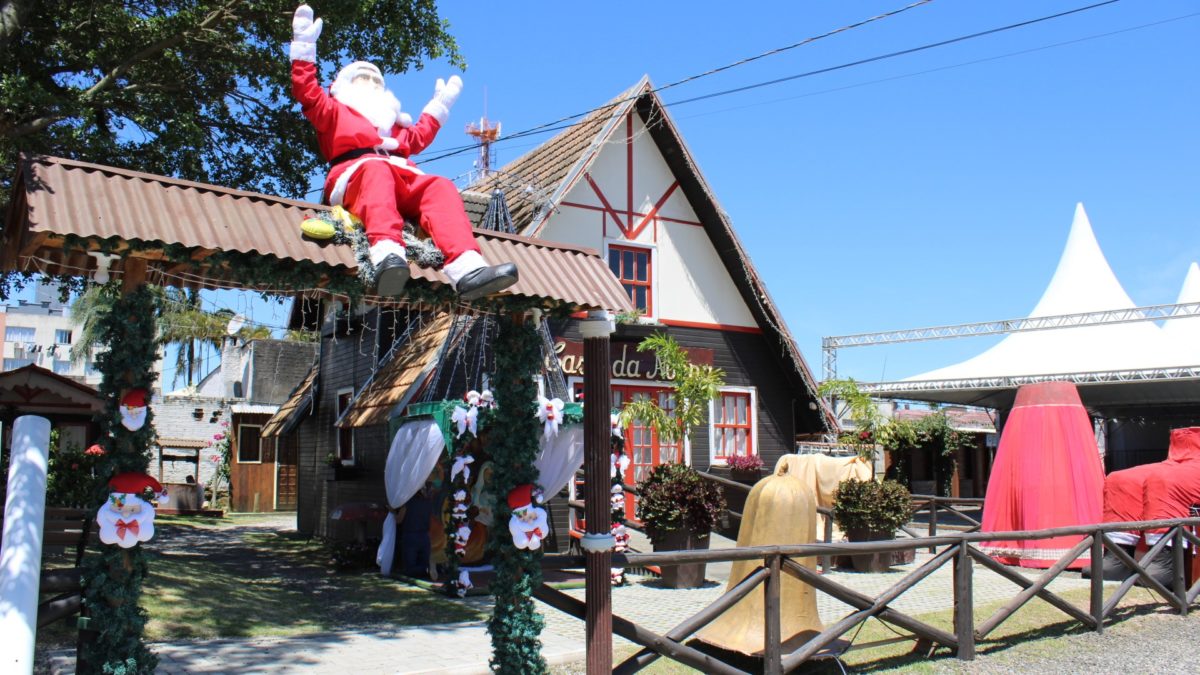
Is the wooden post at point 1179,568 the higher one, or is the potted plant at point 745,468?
the potted plant at point 745,468

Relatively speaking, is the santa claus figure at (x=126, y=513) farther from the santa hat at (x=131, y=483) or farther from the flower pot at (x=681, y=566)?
the flower pot at (x=681, y=566)

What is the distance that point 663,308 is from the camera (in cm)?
1702

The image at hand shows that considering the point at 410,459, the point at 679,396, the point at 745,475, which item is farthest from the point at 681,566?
the point at 745,475

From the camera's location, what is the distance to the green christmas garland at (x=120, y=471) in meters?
4.98

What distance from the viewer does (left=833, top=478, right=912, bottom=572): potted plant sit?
13562 millimetres

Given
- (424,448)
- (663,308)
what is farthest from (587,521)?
(663,308)

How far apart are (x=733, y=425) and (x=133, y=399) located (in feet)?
43.9

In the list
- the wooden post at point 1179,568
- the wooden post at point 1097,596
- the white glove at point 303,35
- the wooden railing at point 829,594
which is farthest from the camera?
the wooden post at point 1179,568

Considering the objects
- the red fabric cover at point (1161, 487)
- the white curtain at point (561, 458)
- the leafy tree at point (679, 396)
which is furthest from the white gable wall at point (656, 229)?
the red fabric cover at point (1161, 487)

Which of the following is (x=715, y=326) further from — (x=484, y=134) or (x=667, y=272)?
(x=484, y=134)

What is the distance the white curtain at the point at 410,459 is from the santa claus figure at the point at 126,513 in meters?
6.93

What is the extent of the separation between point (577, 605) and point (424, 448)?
6.11 metres

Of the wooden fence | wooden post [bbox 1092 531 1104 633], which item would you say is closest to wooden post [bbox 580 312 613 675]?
the wooden fence

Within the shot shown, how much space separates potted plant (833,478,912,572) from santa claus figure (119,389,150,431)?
10567mm
